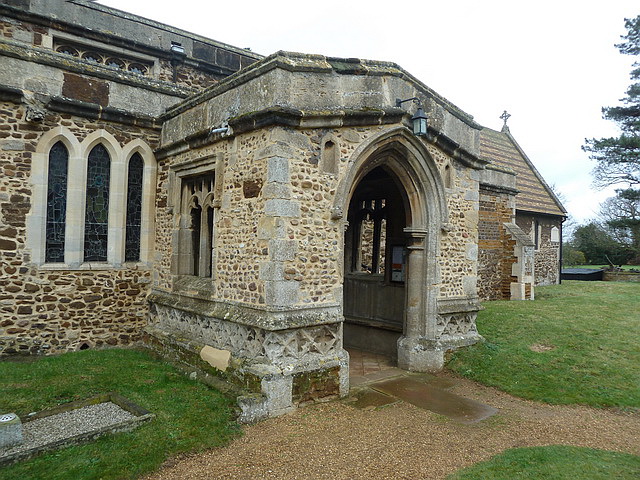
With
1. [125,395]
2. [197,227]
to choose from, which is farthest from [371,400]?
[197,227]

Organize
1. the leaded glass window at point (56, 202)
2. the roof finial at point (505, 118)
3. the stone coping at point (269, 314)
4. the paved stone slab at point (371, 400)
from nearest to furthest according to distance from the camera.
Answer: the stone coping at point (269, 314), the paved stone slab at point (371, 400), the leaded glass window at point (56, 202), the roof finial at point (505, 118)

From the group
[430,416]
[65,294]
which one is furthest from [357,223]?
[65,294]

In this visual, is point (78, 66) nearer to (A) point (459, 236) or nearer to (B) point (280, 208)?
(B) point (280, 208)

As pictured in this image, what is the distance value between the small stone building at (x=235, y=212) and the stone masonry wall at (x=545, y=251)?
10443 millimetres

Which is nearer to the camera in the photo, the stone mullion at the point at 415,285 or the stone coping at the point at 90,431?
the stone coping at the point at 90,431

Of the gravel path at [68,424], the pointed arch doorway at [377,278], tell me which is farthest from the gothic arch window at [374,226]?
the gravel path at [68,424]

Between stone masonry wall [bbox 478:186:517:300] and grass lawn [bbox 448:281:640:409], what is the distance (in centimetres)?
259

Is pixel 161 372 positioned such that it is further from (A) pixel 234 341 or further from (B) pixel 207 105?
(B) pixel 207 105

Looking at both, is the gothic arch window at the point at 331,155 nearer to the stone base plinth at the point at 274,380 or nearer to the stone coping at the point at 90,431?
the stone base plinth at the point at 274,380

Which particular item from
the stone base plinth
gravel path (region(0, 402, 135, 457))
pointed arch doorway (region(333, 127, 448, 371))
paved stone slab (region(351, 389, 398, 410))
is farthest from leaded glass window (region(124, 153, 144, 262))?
paved stone slab (region(351, 389, 398, 410))

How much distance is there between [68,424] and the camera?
210 inches

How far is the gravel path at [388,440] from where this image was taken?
467cm

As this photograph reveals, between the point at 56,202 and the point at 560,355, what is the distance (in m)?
9.64

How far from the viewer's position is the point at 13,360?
7.69 m
